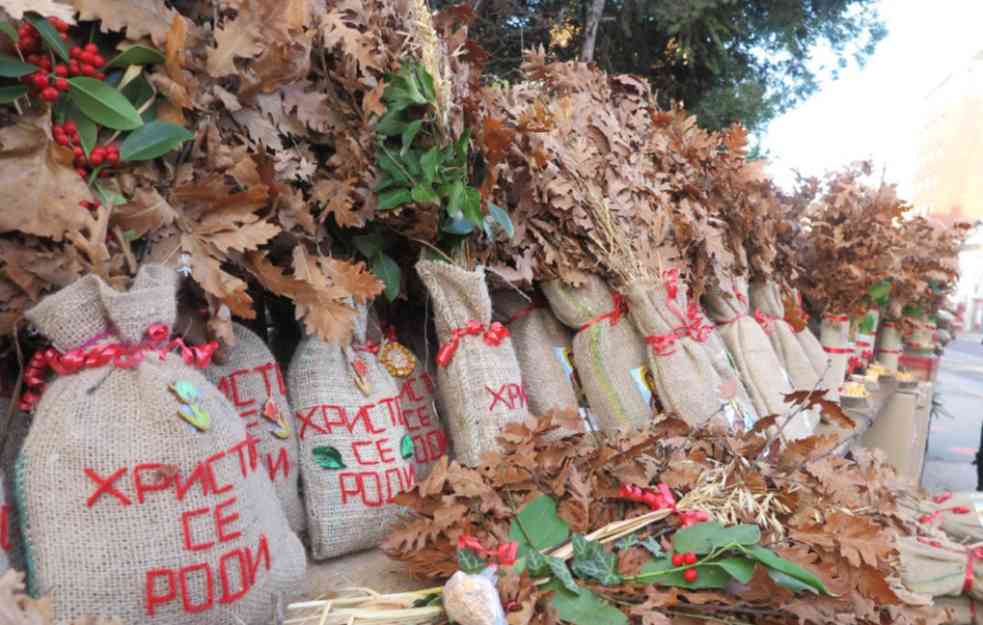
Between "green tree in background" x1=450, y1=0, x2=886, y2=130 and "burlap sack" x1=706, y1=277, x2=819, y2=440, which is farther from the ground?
"green tree in background" x1=450, y1=0, x2=886, y2=130

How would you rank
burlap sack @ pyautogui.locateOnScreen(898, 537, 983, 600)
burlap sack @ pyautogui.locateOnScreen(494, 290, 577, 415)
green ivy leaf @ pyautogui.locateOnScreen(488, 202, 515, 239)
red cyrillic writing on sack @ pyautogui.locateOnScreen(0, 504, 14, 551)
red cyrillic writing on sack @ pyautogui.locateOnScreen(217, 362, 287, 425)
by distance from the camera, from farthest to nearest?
burlap sack @ pyautogui.locateOnScreen(494, 290, 577, 415)
green ivy leaf @ pyautogui.locateOnScreen(488, 202, 515, 239)
burlap sack @ pyautogui.locateOnScreen(898, 537, 983, 600)
red cyrillic writing on sack @ pyautogui.locateOnScreen(217, 362, 287, 425)
red cyrillic writing on sack @ pyautogui.locateOnScreen(0, 504, 14, 551)

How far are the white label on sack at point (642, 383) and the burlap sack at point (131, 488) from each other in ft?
3.82

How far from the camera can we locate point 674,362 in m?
1.89

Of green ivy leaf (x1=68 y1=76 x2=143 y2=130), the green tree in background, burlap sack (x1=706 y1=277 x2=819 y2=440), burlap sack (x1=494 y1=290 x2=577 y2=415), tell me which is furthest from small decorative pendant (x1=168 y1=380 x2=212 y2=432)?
the green tree in background

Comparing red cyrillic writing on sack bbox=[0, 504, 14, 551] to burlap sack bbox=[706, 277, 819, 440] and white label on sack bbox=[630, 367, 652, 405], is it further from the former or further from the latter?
burlap sack bbox=[706, 277, 819, 440]

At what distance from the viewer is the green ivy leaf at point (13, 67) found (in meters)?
0.96

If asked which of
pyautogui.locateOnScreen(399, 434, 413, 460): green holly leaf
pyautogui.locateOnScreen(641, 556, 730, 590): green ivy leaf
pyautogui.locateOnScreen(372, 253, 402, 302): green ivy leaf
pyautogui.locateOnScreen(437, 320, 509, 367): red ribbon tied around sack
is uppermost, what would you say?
pyautogui.locateOnScreen(372, 253, 402, 302): green ivy leaf

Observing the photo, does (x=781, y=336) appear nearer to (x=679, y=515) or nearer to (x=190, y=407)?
(x=679, y=515)

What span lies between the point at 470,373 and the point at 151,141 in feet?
2.66

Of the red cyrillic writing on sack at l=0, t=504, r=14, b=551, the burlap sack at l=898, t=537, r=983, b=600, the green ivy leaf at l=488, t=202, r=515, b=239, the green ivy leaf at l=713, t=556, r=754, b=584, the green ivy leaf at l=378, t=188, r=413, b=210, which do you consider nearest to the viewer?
the red cyrillic writing on sack at l=0, t=504, r=14, b=551

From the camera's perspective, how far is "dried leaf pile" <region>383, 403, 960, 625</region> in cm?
116

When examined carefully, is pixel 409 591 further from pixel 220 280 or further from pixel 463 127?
pixel 463 127

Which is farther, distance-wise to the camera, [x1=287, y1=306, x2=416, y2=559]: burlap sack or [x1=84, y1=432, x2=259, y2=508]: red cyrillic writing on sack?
[x1=287, y1=306, x2=416, y2=559]: burlap sack

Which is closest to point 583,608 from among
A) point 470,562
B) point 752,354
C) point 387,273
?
point 470,562
